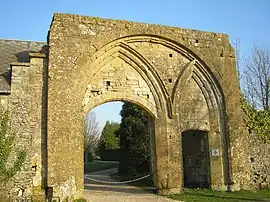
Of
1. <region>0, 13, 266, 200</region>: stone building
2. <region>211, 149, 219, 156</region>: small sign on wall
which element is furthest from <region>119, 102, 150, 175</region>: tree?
<region>211, 149, 219, 156</region>: small sign on wall

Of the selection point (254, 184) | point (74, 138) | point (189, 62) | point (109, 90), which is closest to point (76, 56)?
point (109, 90)

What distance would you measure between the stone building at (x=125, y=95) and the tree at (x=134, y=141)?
3.76 m

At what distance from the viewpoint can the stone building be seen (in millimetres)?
10250

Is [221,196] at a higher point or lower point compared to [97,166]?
higher

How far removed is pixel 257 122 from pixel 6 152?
10275 mm

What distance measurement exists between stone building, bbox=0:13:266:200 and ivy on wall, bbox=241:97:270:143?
46 cm

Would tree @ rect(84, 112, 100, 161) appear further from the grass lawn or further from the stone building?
the stone building

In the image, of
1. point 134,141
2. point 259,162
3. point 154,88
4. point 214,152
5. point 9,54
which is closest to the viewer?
point 154,88

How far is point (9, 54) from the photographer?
12664 mm

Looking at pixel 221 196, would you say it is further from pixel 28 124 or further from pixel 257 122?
pixel 28 124

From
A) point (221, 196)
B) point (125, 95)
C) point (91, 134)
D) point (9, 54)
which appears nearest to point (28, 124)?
point (125, 95)

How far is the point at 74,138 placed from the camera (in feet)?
34.5

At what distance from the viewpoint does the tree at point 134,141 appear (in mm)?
17938

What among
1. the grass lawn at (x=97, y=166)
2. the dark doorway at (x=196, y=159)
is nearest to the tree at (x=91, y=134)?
the grass lawn at (x=97, y=166)
